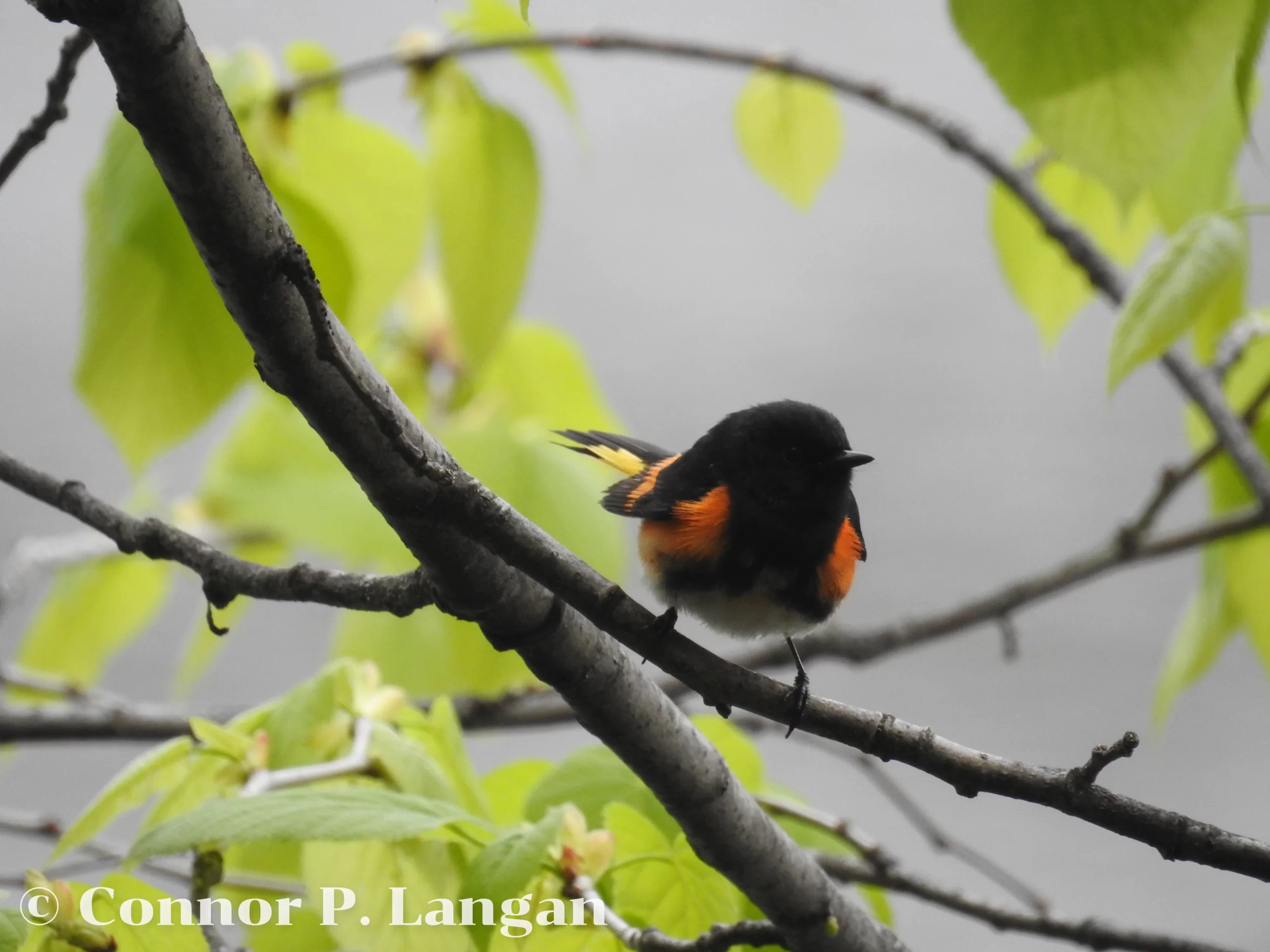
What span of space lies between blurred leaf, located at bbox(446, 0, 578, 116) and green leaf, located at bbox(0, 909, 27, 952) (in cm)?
87

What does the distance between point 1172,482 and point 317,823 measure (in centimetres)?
103

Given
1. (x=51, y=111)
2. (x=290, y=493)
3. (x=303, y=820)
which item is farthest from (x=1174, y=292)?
(x=290, y=493)

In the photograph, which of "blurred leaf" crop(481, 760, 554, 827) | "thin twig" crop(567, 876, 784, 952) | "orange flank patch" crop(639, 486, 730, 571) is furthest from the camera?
"orange flank patch" crop(639, 486, 730, 571)

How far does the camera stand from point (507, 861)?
58 centimetres

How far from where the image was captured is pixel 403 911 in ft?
2.08

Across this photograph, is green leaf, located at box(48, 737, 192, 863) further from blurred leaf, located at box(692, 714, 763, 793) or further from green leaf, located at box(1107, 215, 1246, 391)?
green leaf, located at box(1107, 215, 1246, 391)

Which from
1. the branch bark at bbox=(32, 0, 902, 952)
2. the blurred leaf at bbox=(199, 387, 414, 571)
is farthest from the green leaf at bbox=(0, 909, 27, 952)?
the blurred leaf at bbox=(199, 387, 414, 571)

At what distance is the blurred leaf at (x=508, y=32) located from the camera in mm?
1138

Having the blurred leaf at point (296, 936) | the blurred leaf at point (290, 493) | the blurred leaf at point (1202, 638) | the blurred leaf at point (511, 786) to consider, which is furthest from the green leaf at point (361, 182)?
the blurred leaf at point (1202, 638)

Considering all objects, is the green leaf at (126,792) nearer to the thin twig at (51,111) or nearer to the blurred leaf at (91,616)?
the thin twig at (51,111)

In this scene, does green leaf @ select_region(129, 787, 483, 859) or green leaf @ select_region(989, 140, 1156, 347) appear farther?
green leaf @ select_region(989, 140, 1156, 347)

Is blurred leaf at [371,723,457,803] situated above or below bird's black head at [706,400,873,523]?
below

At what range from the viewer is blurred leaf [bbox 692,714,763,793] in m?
0.81

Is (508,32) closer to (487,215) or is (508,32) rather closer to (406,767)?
(487,215)
